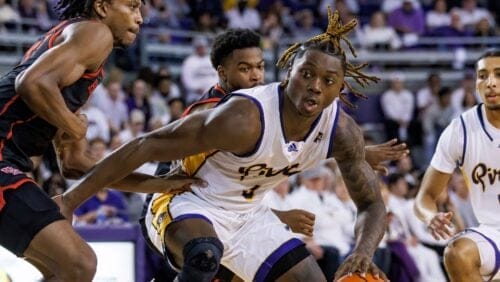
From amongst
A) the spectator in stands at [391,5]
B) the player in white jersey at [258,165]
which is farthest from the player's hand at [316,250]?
the spectator in stands at [391,5]

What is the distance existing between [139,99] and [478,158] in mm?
6489

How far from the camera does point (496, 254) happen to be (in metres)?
6.30

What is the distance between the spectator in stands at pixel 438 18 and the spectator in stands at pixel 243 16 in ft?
9.32

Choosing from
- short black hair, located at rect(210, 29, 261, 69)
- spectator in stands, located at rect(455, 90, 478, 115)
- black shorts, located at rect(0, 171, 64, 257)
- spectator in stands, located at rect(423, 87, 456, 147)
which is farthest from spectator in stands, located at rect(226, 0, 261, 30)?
black shorts, located at rect(0, 171, 64, 257)

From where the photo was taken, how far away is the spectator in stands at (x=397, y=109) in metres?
14.8

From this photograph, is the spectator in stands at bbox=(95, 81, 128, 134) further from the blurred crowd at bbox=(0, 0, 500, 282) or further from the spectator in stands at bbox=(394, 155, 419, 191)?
the spectator in stands at bbox=(394, 155, 419, 191)

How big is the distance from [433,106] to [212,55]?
8534 mm

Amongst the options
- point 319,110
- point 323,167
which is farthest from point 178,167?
point 323,167

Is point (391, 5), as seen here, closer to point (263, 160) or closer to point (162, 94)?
point (162, 94)

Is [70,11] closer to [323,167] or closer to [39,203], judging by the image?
[39,203]

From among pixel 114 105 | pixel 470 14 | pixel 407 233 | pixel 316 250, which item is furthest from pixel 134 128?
pixel 470 14

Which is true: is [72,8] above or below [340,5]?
above

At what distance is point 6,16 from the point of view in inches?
519

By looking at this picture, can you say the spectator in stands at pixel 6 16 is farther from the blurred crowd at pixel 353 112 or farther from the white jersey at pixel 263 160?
the white jersey at pixel 263 160
